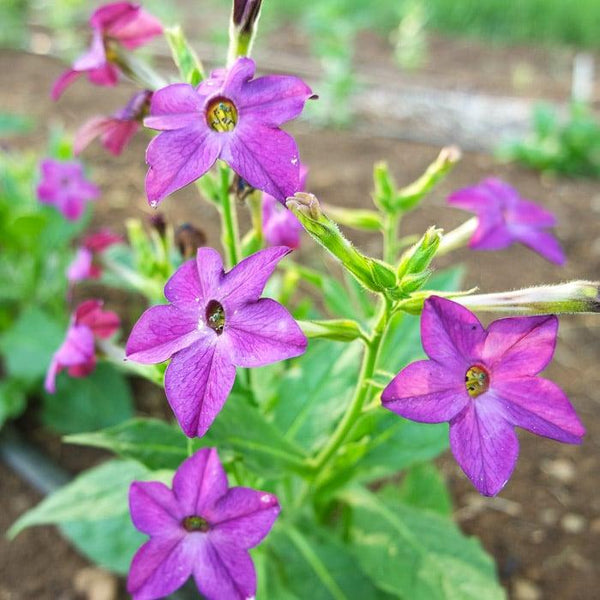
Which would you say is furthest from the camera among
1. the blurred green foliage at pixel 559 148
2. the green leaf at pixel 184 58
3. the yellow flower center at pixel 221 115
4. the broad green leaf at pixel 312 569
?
the blurred green foliage at pixel 559 148

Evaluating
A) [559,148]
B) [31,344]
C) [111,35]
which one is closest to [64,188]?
[31,344]

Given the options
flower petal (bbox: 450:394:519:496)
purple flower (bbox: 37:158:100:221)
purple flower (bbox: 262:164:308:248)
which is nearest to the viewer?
flower petal (bbox: 450:394:519:496)

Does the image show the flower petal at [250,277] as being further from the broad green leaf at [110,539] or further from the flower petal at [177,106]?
the broad green leaf at [110,539]

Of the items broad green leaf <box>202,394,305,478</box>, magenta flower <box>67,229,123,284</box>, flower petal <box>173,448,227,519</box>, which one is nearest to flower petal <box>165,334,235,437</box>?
flower petal <box>173,448,227,519</box>

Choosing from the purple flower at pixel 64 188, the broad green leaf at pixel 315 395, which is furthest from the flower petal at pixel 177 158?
the purple flower at pixel 64 188

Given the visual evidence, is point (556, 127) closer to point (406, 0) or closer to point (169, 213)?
point (169, 213)

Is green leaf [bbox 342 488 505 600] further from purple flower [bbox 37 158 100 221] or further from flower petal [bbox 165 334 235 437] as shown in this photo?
purple flower [bbox 37 158 100 221]
